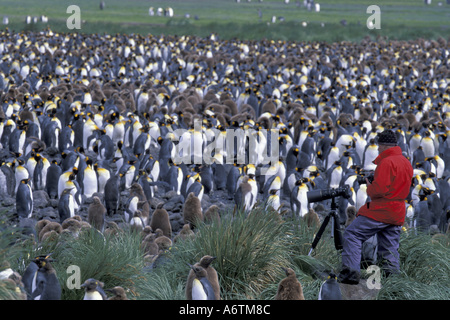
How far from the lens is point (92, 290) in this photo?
19.6ft

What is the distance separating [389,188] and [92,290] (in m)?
3.28

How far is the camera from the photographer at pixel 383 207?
21.6ft

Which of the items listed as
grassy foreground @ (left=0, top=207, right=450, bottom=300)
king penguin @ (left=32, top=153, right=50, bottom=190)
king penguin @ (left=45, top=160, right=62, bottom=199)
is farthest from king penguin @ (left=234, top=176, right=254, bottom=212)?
grassy foreground @ (left=0, top=207, right=450, bottom=300)

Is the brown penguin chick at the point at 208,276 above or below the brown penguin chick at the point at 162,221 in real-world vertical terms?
above

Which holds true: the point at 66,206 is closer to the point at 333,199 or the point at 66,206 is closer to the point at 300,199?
the point at 300,199

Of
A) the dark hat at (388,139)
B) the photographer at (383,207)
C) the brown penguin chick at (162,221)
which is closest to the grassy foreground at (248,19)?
the brown penguin chick at (162,221)

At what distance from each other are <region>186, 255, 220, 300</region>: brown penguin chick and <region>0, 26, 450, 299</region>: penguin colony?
76 millimetres

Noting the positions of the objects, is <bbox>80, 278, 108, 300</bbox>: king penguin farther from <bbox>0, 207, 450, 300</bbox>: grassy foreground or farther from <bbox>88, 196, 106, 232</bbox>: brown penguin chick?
<bbox>88, 196, 106, 232</bbox>: brown penguin chick

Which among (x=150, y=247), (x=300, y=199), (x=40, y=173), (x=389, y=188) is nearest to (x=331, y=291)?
(x=389, y=188)

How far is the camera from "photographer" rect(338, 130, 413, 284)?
659 centimetres

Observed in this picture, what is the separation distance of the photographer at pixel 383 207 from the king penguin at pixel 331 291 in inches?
21.0

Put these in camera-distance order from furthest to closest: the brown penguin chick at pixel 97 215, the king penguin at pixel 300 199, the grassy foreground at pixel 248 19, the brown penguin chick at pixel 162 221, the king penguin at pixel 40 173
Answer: the grassy foreground at pixel 248 19 < the king penguin at pixel 40 173 < the king penguin at pixel 300 199 < the brown penguin chick at pixel 97 215 < the brown penguin chick at pixel 162 221

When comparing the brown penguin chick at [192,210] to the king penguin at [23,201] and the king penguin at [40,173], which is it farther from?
the king penguin at [40,173]
